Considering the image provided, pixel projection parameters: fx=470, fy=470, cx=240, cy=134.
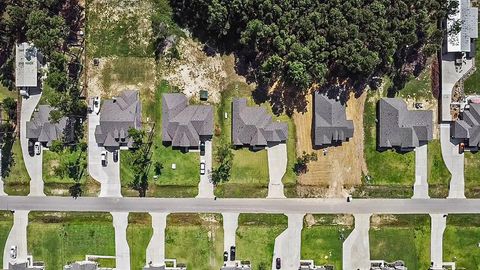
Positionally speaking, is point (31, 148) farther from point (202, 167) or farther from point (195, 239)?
point (195, 239)

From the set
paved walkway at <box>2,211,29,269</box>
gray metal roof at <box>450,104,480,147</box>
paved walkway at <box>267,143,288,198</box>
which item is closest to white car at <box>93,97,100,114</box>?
paved walkway at <box>2,211,29,269</box>

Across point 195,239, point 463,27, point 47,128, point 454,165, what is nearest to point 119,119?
point 47,128

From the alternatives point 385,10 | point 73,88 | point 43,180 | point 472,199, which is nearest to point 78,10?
point 73,88

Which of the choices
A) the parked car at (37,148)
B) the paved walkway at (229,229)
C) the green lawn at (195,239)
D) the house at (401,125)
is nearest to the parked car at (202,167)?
the green lawn at (195,239)

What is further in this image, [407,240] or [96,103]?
[96,103]

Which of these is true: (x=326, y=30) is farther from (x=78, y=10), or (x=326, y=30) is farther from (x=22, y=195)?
(x=22, y=195)

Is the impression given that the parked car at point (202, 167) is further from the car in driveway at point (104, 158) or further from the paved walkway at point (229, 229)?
the car in driveway at point (104, 158)
